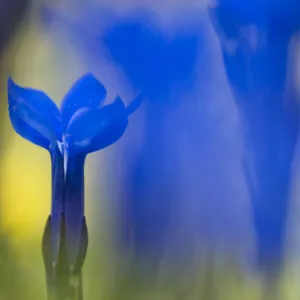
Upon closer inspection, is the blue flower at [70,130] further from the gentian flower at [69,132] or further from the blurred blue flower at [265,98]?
the blurred blue flower at [265,98]

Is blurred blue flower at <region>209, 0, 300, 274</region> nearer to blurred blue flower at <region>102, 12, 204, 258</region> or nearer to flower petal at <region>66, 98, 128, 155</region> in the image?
blurred blue flower at <region>102, 12, 204, 258</region>

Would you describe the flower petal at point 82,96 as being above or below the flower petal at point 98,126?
above

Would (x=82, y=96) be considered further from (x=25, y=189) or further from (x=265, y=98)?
(x=265, y=98)

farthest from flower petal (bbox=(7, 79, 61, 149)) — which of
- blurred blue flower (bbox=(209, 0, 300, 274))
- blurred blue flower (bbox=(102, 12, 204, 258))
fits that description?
blurred blue flower (bbox=(209, 0, 300, 274))

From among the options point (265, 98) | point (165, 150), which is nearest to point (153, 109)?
point (165, 150)

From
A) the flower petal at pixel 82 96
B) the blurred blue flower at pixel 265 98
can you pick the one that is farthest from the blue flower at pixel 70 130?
the blurred blue flower at pixel 265 98
